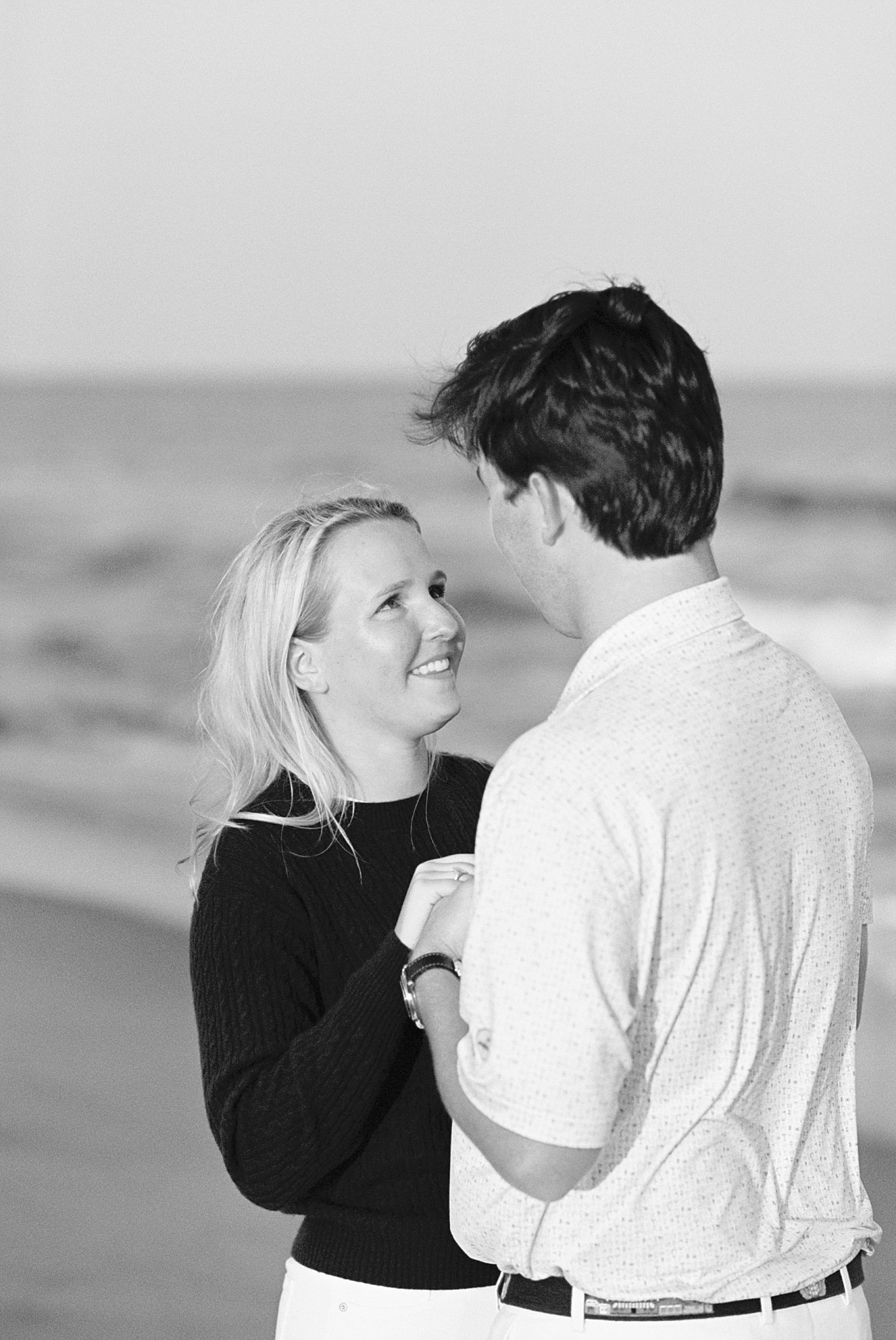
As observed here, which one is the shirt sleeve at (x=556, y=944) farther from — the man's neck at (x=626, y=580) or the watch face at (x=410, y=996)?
the watch face at (x=410, y=996)

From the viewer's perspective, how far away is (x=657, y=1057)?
1.20m

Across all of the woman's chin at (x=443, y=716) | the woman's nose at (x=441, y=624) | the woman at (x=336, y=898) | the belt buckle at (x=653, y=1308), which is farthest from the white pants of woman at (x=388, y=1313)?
the woman's nose at (x=441, y=624)

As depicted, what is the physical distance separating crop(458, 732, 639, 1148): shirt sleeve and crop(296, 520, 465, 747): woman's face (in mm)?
818

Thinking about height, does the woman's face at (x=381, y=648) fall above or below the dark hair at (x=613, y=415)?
below

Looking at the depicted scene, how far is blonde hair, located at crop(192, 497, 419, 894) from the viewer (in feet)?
6.38

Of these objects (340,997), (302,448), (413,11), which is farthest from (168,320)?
(340,997)

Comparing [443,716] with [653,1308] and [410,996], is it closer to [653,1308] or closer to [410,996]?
[410,996]

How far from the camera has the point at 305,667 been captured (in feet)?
6.52

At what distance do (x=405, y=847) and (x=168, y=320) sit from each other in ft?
18.3

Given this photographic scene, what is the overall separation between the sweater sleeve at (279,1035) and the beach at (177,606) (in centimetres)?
276

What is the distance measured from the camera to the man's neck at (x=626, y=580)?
4.06 ft

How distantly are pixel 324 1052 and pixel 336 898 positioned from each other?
23 centimetres

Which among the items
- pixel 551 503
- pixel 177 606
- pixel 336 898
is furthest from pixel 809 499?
pixel 551 503

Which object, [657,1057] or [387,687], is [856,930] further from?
[387,687]
